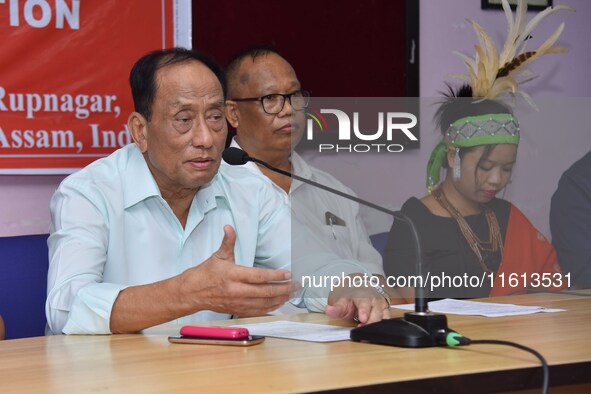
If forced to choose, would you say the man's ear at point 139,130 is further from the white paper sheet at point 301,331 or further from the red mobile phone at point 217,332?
the red mobile phone at point 217,332

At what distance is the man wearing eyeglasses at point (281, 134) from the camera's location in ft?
6.50

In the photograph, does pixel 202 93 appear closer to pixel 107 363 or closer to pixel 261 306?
pixel 261 306

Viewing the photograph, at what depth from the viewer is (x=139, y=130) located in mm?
2377

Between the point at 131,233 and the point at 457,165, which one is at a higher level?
the point at 457,165

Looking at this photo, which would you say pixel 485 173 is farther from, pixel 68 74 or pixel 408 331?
pixel 68 74

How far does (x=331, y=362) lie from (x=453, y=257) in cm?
55

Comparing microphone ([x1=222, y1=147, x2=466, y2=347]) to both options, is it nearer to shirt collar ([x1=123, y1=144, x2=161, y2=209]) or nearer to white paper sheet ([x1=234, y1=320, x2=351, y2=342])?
white paper sheet ([x1=234, y1=320, x2=351, y2=342])

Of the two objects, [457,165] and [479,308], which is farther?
[479,308]

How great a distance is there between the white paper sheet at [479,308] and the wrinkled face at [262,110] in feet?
3.43

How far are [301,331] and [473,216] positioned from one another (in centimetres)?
44

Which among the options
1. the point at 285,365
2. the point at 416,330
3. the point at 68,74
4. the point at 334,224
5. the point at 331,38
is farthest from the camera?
the point at 331,38

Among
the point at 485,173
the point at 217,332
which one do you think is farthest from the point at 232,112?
the point at 217,332

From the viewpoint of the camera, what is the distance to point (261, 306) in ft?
5.45

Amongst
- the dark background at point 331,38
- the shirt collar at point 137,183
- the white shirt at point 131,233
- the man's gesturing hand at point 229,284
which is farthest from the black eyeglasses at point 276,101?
the man's gesturing hand at point 229,284
